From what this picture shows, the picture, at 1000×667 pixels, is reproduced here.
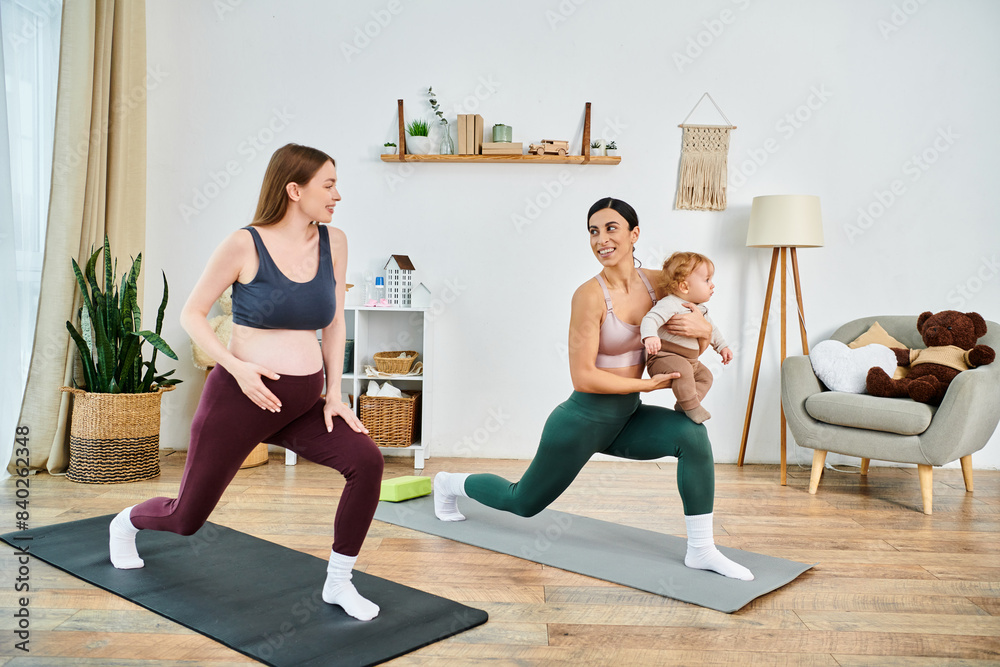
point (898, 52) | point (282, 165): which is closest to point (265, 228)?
point (282, 165)

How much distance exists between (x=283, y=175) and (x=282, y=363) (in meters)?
0.48

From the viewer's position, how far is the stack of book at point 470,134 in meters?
4.06

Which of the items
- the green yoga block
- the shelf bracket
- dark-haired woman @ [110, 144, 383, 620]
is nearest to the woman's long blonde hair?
dark-haired woman @ [110, 144, 383, 620]

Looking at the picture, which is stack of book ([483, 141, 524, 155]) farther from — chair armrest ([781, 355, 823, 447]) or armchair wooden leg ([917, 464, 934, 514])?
armchair wooden leg ([917, 464, 934, 514])

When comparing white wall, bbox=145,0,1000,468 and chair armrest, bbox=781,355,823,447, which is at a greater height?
white wall, bbox=145,0,1000,468

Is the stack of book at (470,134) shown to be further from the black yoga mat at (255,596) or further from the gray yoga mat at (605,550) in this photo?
the black yoga mat at (255,596)

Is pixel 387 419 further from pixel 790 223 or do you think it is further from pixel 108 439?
pixel 790 223

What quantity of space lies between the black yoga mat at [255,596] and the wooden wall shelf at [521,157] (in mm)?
2247

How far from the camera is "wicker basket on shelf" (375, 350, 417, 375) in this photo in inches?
156

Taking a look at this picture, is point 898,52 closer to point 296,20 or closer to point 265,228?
point 296,20

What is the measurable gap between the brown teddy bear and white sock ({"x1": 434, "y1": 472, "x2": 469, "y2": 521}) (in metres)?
2.00

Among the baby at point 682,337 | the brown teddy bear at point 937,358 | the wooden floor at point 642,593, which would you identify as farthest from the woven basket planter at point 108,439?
the brown teddy bear at point 937,358

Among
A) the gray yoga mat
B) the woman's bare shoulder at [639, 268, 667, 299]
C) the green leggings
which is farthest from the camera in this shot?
the woman's bare shoulder at [639, 268, 667, 299]

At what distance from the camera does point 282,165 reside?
191 cm
